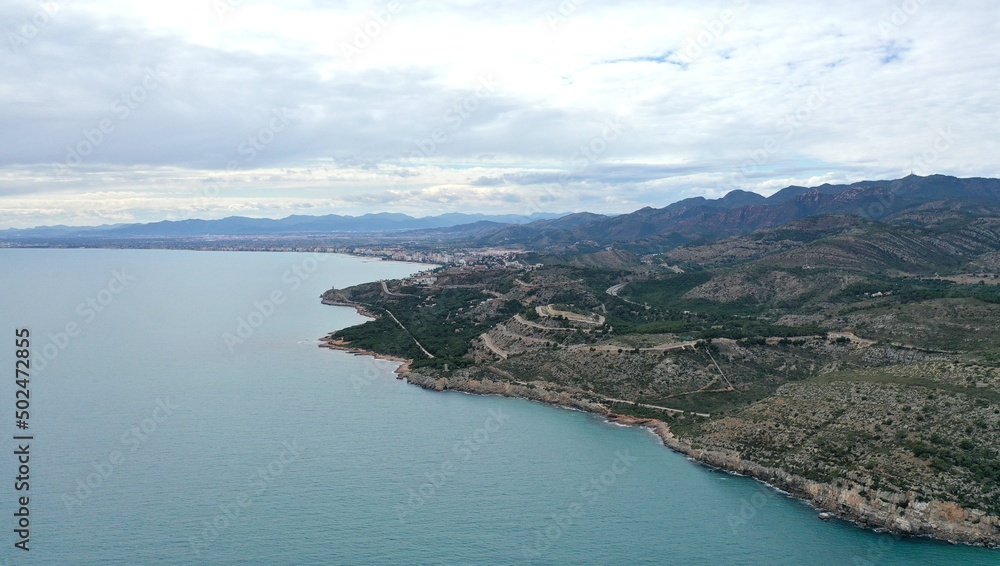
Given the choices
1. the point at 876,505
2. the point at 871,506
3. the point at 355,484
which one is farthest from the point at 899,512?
the point at 355,484

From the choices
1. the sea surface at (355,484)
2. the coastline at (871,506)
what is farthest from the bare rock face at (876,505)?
the sea surface at (355,484)

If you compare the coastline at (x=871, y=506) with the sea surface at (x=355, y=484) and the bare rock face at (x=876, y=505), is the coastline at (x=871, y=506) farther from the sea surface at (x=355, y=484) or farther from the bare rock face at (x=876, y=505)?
the sea surface at (x=355, y=484)

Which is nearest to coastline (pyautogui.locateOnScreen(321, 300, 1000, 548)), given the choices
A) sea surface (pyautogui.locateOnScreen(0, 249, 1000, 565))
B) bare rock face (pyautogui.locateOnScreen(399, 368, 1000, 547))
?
bare rock face (pyautogui.locateOnScreen(399, 368, 1000, 547))

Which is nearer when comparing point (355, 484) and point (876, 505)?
point (876, 505)

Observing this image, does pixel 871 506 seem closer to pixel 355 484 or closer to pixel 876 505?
pixel 876 505

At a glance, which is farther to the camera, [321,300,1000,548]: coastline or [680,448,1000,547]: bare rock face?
[321,300,1000,548]: coastline

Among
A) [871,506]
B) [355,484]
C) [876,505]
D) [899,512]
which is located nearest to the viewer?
[899,512]

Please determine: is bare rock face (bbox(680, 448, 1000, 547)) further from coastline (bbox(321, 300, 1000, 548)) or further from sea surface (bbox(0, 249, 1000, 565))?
sea surface (bbox(0, 249, 1000, 565))

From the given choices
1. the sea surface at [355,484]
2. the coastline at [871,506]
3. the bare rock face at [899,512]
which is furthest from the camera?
the coastline at [871,506]
